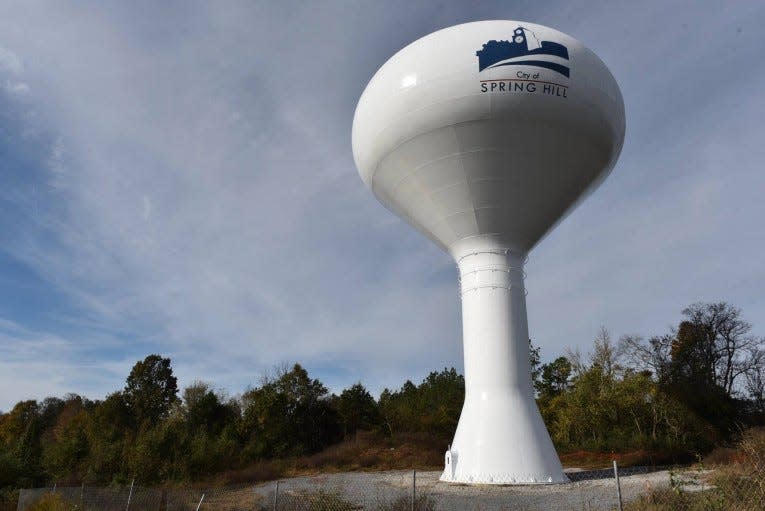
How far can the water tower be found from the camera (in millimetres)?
10867

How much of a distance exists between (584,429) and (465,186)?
1606cm

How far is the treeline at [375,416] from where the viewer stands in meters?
18.0

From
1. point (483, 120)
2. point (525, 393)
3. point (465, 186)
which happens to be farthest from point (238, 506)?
point (483, 120)

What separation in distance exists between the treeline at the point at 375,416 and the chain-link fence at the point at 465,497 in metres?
6.98

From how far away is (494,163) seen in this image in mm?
11391

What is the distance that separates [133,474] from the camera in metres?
16.6

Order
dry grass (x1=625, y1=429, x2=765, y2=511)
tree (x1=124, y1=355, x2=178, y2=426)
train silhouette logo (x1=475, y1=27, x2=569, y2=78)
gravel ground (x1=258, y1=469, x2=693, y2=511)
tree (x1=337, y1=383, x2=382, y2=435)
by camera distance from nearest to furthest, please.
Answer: dry grass (x1=625, y1=429, x2=765, y2=511)
gravel ground (x1=258, y1=469, x2=693, y2=511)
train silhouette logo (x1=475, y1=27, x2=569, y2=78)
tree (x1=337, y1=383, x2=382, y2=435)
tree (x1=124, y1=355, x2=178, y2=426)

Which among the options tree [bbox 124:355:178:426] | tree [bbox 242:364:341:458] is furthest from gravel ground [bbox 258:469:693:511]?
tree [bbox 124:355:178:426]

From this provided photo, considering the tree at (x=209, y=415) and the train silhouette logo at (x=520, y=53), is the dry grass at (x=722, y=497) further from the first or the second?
the tree at (x=209, y=415)

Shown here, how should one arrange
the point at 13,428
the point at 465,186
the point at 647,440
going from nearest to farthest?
A: 1. the point at 465,186
2. the point at 647,440
3. the point at 13,428

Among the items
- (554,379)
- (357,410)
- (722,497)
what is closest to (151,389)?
(357,410)

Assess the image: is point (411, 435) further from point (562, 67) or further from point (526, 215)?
point (562, 67)

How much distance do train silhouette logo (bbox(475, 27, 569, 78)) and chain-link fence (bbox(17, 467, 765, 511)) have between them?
25.5 feet

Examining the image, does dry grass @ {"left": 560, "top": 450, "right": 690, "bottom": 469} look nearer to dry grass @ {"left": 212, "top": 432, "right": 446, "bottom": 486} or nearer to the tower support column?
dry grass @ {"left": 212, "top": 432, "right": 446, "bottom": 486}
